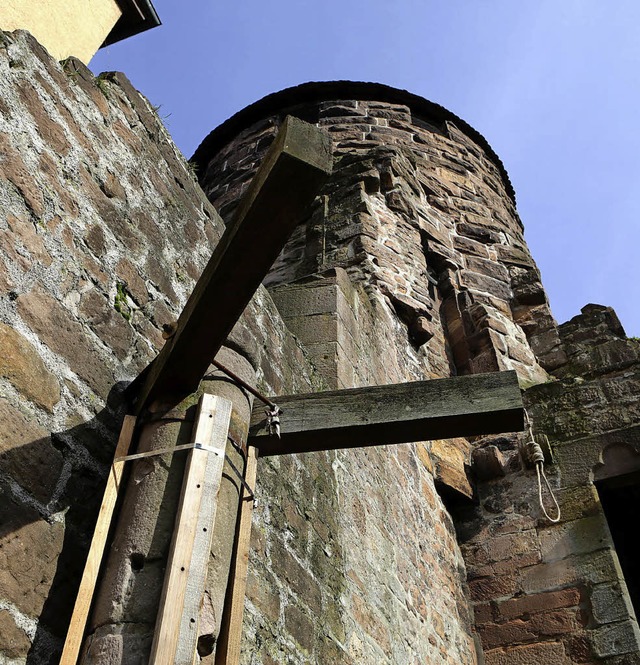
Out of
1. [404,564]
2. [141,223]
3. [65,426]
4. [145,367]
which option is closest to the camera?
[65,426]

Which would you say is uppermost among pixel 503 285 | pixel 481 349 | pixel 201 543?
pixel 503 285

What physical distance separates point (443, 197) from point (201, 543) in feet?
22.8

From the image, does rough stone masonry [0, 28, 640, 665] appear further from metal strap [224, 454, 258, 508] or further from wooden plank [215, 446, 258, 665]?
metal strap [224, 454, 258, 508]

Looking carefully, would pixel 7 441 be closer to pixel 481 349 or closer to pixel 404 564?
pixel 404 564

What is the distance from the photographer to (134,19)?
521 cm

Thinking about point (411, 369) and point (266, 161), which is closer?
point (266, 161)

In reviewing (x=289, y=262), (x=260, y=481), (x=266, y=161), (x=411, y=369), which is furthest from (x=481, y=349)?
(x=266, y=161)

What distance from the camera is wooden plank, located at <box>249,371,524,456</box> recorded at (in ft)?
7.45

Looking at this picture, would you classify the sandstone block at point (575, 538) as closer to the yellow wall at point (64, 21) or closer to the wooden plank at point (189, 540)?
the wooden plank at point (189, 540)

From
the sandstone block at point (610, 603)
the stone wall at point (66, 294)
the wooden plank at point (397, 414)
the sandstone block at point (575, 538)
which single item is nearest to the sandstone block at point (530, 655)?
the sandstone block at point (610, 603)

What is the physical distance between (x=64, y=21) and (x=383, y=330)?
8.70 feet

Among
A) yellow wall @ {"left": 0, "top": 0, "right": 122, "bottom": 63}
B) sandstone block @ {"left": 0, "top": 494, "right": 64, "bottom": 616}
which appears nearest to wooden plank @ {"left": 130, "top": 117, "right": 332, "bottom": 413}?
sandstone block @ {"left": 0, "top": 494, "right": 64, "bottom": 616}

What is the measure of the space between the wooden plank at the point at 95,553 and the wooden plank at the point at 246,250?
123 mm

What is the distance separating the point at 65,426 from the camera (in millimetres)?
1965
